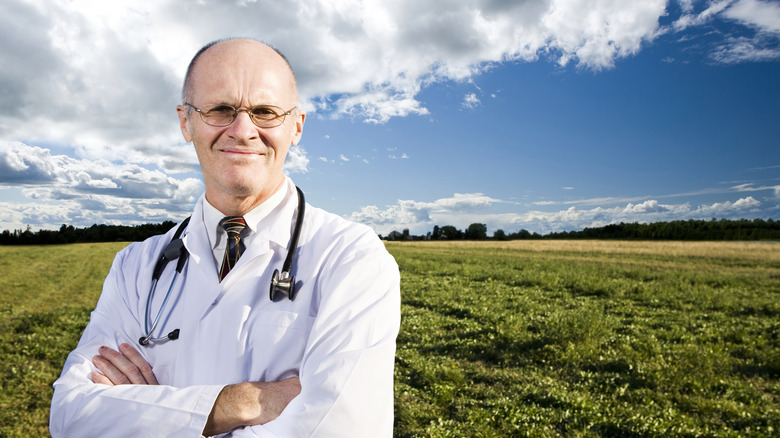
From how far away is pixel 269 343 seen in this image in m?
2.71

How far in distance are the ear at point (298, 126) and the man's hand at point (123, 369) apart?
1.76m

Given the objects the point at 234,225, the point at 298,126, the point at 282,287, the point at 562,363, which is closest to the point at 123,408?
the point at 282,287

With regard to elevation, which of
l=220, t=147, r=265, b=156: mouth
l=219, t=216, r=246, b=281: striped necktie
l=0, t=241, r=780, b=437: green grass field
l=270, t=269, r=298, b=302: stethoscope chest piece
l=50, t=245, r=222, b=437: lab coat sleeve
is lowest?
l=0, t=241, r=780, b=437: green grass field

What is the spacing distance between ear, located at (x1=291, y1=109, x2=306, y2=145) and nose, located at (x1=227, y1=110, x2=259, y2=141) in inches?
14.9

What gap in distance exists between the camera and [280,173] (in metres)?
3.12

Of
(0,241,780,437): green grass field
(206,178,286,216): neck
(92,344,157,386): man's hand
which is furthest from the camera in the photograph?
Result: (0,241,780,437): green grass field

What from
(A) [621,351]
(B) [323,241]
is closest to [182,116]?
(B) [323,241]

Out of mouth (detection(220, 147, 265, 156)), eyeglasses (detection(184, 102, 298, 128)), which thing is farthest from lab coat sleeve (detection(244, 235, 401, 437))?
eyeglasses (detection(184, 102, 298, 128))

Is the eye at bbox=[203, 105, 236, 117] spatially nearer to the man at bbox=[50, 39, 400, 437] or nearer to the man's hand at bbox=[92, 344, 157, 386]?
the man at bbox=[50, 39, 400, 437]

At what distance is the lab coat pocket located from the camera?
2695mm

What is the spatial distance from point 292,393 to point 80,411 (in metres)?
1.24

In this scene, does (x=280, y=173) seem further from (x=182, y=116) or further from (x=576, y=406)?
(x=576, y=406)

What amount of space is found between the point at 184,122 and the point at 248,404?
1.93 meters

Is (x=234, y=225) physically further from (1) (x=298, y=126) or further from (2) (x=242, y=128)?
(1) (x=298, y=126)
